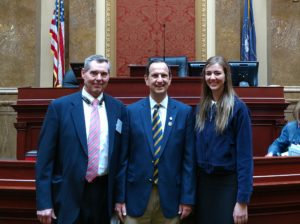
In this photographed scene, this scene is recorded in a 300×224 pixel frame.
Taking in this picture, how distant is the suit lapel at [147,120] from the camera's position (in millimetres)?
2506

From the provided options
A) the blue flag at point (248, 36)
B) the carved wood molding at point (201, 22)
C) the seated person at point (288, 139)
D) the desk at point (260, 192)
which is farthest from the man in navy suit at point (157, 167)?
the carved wood molding at point (201, 22)

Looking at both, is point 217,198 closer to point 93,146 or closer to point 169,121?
point 169,121

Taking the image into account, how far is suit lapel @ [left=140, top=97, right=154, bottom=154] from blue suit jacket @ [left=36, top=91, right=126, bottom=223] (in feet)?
0.50

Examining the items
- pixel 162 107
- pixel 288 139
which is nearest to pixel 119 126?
pixel 162 107

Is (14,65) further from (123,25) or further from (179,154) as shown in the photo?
(179,154)

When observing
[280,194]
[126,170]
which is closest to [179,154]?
[126,170]

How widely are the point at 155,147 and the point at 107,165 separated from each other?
28 centimetres

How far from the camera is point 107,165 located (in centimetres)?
247

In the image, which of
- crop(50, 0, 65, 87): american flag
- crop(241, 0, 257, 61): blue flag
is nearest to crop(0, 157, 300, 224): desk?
crop(50, 0, 65, 87): american flag

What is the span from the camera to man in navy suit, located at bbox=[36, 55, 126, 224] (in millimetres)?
2410

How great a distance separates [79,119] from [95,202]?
0.46 metres

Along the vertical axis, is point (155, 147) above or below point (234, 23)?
below

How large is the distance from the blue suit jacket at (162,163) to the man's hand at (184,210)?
24 millimetres

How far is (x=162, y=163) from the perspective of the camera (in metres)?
2.47
